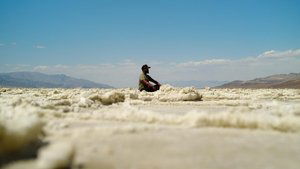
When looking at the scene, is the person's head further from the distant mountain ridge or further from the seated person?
the distant mountain ridge

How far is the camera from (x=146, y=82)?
1399 cm

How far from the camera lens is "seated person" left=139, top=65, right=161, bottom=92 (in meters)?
14.0

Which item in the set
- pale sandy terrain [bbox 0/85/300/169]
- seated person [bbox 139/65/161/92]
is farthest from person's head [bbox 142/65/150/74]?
pale sandy terrain [bbox 0/85/300/169]

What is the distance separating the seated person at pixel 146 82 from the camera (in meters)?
14.0

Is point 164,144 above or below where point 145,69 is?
below

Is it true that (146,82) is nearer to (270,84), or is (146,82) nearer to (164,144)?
(164,144)

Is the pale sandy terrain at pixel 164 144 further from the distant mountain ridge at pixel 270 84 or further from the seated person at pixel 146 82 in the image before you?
the distant mountain ridge at pixel 270 84

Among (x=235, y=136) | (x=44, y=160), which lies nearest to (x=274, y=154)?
(x=235, y=136)

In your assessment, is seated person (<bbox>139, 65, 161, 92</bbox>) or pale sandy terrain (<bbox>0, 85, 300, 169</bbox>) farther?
seated person (<bbox>139, 65, 161, 92</bbox>)

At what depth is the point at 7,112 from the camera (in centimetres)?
488

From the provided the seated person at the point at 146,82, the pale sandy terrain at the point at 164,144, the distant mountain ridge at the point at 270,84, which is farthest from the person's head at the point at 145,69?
the distant mountain ridge at the point at 270,84

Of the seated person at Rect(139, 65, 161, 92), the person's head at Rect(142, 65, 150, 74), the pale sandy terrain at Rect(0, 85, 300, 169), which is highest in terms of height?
the person's head at Rect(142, 65, 150, 74)

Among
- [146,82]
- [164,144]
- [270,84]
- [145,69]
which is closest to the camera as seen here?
[164,144]

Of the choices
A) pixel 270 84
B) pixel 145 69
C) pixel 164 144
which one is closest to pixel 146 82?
pixel 145 69
